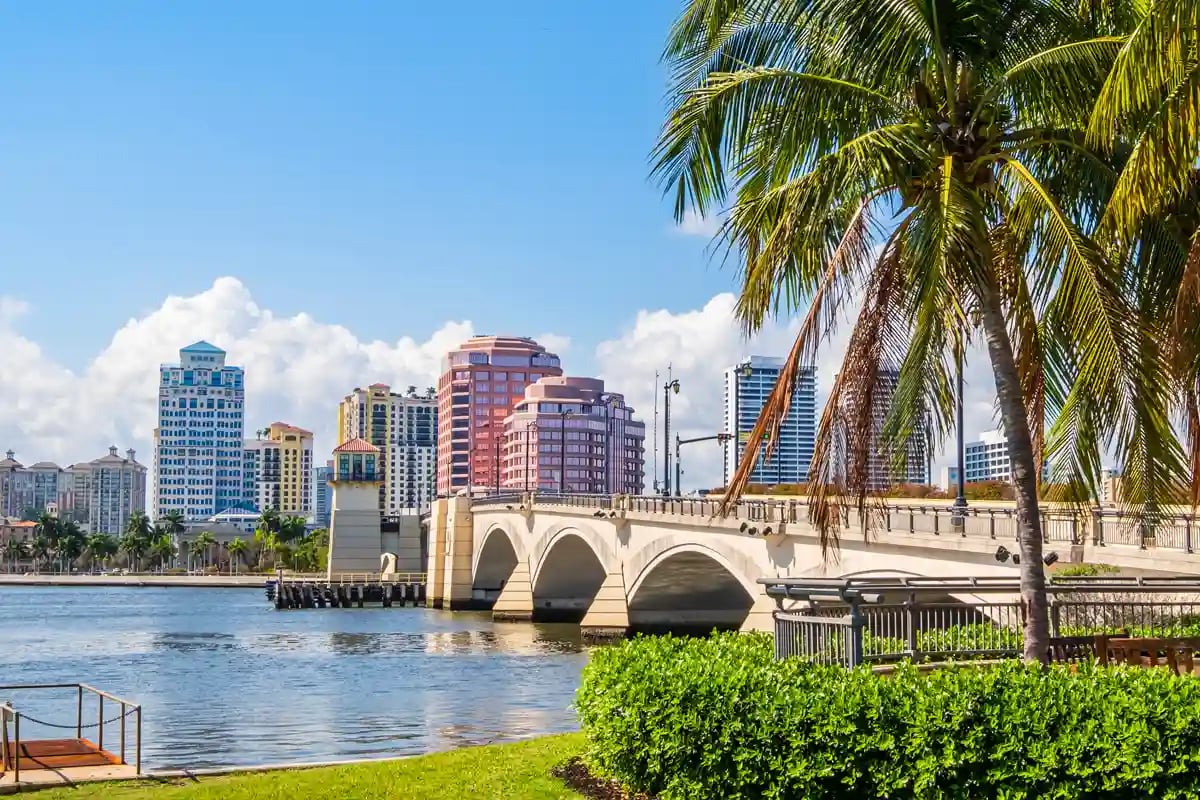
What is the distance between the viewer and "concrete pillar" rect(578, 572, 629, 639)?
67.1 meters

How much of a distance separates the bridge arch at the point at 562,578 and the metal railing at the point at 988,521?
78.5ft

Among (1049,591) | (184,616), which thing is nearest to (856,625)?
(1049,591)

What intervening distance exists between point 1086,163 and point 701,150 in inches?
170

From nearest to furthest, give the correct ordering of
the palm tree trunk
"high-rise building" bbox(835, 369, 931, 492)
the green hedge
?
the green hedge, the palm tree trunk, "high-rise building" bbox(835, 369, 931, 492)

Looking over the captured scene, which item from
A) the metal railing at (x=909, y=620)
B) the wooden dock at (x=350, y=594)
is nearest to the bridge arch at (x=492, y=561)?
the wooden dock at (x=350, y=594)

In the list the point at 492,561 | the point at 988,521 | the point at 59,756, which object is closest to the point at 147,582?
the point at 492,561

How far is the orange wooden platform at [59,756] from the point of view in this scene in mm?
19078

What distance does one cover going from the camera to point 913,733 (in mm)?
12398

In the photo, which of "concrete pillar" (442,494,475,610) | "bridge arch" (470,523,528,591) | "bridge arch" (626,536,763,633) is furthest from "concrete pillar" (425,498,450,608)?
"bridge arch" (626,536,763,633)

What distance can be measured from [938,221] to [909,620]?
7476mm

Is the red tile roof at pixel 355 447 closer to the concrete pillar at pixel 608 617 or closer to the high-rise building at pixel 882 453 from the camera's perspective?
the concrete pillar at pixel 608 617

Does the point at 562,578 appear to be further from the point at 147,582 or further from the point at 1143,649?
the point at 147,582

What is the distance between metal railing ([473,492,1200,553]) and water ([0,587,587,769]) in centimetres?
903

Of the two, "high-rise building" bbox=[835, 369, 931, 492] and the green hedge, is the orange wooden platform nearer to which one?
the green hedge
